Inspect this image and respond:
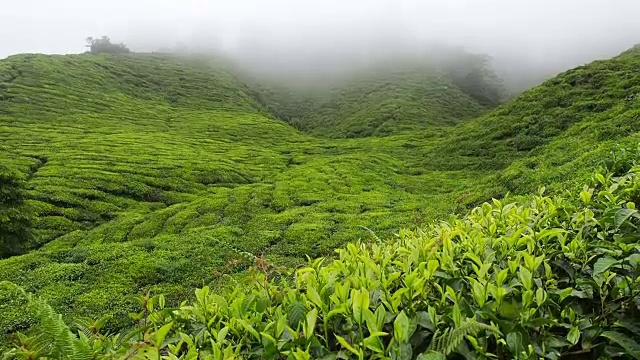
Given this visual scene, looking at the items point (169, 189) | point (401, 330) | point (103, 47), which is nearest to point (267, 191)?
point (169, 189)

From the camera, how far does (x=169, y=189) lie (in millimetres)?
44875

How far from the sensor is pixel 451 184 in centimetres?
3975

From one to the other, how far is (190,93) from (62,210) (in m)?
86.4

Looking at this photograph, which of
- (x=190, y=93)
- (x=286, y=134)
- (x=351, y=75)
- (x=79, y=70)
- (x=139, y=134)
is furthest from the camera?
(x=351, y=75)

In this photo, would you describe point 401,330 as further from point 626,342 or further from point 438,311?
point 626,342

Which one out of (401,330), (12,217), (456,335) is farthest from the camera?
(12,217)

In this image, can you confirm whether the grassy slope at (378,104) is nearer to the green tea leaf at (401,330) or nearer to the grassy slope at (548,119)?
the grassy slope at (548,119)

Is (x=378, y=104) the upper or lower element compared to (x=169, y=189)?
upper

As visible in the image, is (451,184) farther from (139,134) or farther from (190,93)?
(190,93)

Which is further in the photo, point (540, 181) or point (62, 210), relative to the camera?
point (62, 210)

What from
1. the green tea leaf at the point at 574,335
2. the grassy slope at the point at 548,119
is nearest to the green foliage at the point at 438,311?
the green tea leaf at the point at 574,335

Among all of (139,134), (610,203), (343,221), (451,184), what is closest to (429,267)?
(610,203)

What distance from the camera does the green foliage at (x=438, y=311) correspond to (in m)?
2.59

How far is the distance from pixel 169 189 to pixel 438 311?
44665 mm
